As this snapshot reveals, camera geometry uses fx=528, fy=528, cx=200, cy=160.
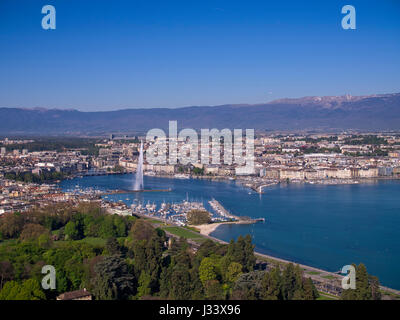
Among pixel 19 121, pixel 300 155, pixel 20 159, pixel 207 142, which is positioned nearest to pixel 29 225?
pixel 20 159

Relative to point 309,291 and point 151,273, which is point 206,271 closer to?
point 151,273

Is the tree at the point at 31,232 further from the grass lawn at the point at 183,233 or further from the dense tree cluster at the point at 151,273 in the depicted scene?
the grass lawn at the point at 183,233

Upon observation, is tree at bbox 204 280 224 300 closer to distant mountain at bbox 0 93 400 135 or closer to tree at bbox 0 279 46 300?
tree at bbox 0 279 46 300

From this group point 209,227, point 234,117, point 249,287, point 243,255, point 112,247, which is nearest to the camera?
point 249,287

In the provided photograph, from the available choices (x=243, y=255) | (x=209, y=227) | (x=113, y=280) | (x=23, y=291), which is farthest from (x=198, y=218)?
(x=23, y=291)

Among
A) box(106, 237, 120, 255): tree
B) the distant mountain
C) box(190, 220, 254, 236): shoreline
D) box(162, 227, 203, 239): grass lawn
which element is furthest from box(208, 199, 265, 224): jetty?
the distant mountain
